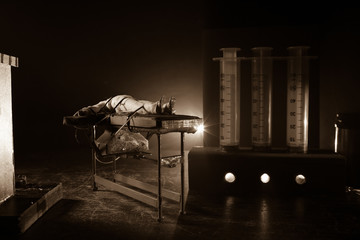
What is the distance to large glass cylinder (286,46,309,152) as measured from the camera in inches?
108

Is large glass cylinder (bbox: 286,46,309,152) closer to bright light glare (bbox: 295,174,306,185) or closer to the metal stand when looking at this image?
bright light glare (bbox: 295,174,306,185)

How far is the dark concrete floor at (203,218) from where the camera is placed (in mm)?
1979

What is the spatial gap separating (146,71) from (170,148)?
1.14 meters

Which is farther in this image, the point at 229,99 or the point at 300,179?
the point at 229,99

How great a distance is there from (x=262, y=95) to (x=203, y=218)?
3.60 feet

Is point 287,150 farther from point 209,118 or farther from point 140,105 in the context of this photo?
point 140,105

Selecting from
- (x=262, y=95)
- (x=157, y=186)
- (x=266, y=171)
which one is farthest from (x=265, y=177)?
(x=157, y=186)

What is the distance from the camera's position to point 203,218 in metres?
2.23

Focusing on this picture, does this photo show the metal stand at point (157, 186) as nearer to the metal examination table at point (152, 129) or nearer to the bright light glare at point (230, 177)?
the metal examination table at point (152, 129)

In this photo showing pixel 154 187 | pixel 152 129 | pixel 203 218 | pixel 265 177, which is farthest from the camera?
pixel 265 177

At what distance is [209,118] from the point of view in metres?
3.09

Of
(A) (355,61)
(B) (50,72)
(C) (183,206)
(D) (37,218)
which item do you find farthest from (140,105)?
(B) (50,72)

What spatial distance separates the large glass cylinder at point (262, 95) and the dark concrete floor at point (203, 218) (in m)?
0.48

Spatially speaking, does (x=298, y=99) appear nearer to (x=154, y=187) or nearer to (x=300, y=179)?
(x=300, y=179)
